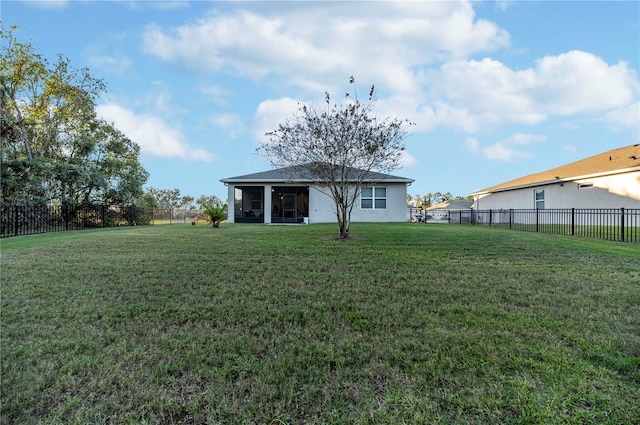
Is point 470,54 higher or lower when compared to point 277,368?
Answer: higher

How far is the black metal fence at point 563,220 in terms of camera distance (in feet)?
34.7

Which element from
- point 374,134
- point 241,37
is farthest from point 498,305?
point 241,37

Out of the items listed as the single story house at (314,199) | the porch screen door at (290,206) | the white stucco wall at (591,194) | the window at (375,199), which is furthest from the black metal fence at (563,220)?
the porch screen door at (290,206)

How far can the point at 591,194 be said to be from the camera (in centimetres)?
1477

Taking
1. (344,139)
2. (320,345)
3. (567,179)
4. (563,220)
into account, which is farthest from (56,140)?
(567,179)

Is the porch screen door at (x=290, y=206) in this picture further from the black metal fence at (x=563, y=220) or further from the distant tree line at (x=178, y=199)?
the distant tree line at (x=178, y=199)

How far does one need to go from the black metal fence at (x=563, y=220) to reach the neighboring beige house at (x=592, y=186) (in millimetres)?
918

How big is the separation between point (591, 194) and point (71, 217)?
27.1 meters

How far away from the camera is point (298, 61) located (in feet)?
37.9

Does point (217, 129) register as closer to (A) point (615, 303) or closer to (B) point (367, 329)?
(B) point (367, 329)

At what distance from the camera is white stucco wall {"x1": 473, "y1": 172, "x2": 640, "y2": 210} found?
1304 centimetres

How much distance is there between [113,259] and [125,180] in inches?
639

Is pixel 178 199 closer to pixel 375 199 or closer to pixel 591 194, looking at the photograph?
pixel 375 199

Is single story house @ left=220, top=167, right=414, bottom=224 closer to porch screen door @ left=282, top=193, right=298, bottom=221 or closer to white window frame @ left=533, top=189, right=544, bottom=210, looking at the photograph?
porch screen door @ left=282, top=193, right=298, bottom=221
